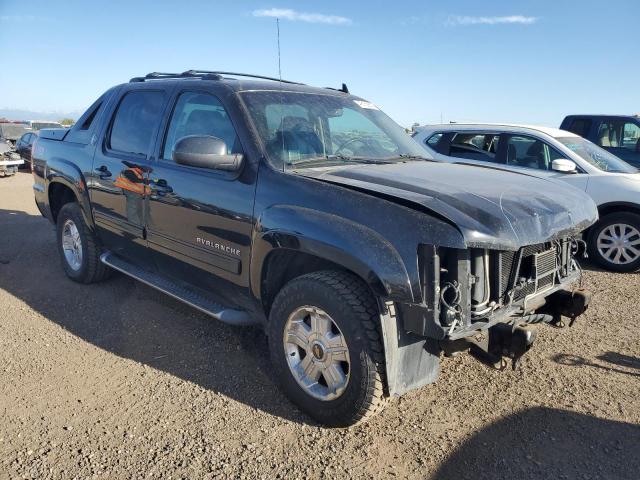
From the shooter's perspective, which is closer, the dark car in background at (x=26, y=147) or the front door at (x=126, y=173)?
the front door at (x=126, y=173)

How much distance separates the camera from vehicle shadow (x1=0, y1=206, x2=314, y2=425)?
3.49 m

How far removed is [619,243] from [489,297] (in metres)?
4.63

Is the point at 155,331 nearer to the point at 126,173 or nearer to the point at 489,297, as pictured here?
the point at 126,173

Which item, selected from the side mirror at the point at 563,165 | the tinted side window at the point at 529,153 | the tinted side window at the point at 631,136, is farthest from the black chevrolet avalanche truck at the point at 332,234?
the tinted side window at the point at 631,136

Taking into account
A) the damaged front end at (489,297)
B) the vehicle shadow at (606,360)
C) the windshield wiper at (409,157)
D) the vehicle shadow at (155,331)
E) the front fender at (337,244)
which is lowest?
the vehicle shadow at (606,360)

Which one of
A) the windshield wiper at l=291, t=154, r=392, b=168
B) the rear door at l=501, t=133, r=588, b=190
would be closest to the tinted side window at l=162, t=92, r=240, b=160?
the windshield wiper at l=291, t=154, r=392, b=168

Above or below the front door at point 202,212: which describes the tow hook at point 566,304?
below

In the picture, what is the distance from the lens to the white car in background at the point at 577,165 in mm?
6410

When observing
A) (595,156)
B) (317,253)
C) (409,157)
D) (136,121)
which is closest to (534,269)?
(317,253)

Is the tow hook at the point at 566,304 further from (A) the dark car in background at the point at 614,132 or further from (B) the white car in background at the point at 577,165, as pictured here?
(A) the dark car in background at the point at 614,132

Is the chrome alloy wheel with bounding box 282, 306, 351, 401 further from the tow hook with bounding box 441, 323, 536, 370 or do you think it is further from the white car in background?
the white car in background

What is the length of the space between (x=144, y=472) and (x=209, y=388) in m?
0.84

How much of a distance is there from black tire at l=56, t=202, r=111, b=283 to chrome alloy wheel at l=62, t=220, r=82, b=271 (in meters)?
0.05

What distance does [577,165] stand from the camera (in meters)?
6.74
